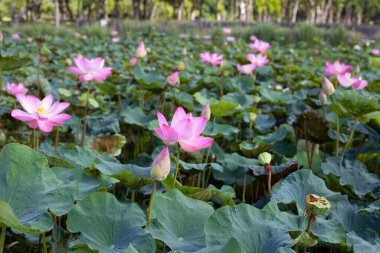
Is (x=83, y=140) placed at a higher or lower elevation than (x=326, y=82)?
lower

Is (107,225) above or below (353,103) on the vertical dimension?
below

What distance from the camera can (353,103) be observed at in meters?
1.26

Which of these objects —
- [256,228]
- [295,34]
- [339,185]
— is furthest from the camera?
[295,34]

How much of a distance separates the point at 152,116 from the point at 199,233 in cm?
93

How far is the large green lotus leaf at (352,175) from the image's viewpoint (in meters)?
1.21

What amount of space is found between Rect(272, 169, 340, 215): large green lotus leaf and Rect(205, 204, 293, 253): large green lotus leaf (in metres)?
0.24

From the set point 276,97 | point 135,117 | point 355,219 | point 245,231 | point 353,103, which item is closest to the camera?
point 245,231

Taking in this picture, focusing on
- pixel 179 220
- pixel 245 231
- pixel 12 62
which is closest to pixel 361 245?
pixel 245 231

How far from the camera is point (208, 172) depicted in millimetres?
1504

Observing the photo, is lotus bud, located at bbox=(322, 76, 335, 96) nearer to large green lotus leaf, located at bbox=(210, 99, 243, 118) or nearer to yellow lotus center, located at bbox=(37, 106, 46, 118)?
large green lotus leaf, located at bbox=(210, 99, 243, 118)

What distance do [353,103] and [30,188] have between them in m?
0.90

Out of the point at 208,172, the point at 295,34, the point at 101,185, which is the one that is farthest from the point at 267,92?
the point at 295,34

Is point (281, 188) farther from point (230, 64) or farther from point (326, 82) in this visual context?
point (230, 64)

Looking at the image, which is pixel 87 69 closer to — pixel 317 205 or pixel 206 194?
pixel 206 194
